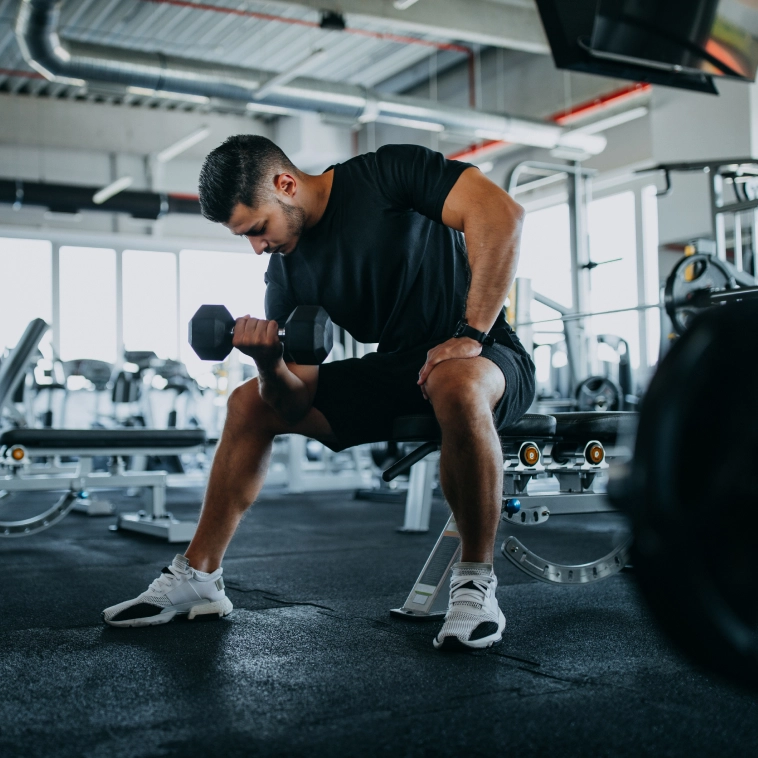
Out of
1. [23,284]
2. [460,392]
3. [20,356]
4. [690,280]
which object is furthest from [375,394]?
[23,284]

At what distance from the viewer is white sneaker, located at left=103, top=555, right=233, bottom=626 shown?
5.38ft

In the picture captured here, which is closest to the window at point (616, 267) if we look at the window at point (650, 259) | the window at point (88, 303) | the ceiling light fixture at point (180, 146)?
the window at point (650, 259)

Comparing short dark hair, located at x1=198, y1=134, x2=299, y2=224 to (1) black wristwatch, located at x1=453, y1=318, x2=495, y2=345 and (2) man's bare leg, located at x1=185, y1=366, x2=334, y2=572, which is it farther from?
(1) black wristwatch, located at x1=453, y1=318, x2=495, y2=345

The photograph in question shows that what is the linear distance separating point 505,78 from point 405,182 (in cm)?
733

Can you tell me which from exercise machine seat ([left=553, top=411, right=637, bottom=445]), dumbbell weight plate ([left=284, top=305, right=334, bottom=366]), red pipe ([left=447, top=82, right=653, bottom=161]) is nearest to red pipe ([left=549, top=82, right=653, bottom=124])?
red pipe ([left=447, top=82, right=653, bottom=161])

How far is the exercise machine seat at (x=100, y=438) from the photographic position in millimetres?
3076

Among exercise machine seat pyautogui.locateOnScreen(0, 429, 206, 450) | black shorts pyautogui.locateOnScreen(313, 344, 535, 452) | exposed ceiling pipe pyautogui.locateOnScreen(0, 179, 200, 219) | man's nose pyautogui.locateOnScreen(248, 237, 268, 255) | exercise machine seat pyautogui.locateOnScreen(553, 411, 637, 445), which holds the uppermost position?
exposed ceiling pipe pyautogui.locateOnScreen(0, 179, 200, 219)

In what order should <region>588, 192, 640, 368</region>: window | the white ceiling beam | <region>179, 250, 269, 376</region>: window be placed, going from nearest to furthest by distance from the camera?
1. the white ceiling beam
2. <region>588, 192, 640, 368</region>: window
3. <region>179, 250, 269, 376</region>: window

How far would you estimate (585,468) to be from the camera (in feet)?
6.09

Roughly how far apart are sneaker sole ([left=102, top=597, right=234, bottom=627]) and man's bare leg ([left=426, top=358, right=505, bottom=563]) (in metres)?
0.51

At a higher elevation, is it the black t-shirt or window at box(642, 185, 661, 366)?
window at box(642, 185, 661, 366)

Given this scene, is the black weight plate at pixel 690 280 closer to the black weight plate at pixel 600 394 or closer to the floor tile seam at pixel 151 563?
the black weight plate at pixel 600 394

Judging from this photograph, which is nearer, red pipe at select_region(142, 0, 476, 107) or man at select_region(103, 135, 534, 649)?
man at select_region(103, 135, 534, 649)

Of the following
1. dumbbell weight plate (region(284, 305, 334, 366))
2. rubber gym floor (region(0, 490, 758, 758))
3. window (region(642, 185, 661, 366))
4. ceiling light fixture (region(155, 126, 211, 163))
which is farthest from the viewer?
ceiling light fixture (region(155, 126, 211, 163))
